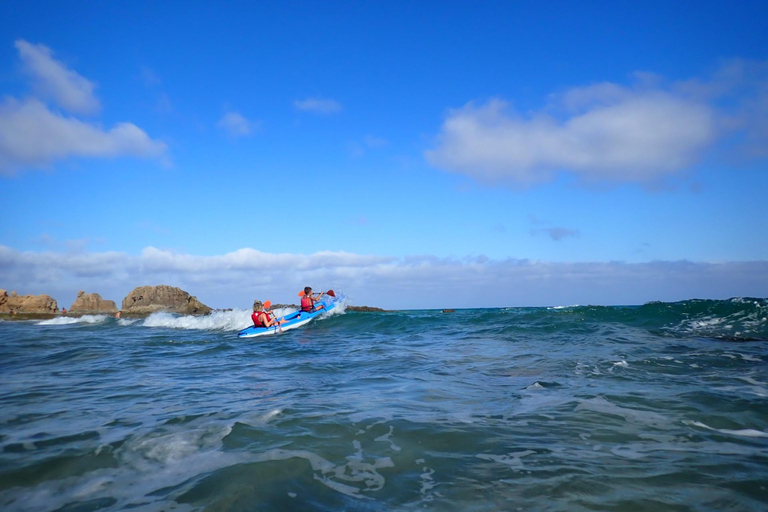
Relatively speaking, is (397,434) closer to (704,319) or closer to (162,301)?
(704,319)

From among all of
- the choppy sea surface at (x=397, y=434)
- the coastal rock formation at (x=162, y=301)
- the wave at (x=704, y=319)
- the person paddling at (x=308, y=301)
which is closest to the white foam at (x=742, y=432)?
the choppy sea surface at (x=397, y=434)

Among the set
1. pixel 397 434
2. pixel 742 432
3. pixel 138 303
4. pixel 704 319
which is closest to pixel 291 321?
pixel 397 434

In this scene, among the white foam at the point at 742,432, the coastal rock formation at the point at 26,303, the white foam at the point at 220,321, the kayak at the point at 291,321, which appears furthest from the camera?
the coastal rock formation at the point at 26,303

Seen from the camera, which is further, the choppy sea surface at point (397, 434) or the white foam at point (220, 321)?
the white foam at point (220, 321)

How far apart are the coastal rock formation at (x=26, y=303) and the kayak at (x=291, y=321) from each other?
135 feet

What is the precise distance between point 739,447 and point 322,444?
4367mm

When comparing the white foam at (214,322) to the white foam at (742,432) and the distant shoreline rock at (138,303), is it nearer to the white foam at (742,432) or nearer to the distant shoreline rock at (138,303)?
the distant shoreline rock at (138,303)

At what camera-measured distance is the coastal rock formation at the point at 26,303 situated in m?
47.1

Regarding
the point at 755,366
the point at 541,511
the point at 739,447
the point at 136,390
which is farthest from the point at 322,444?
the point at 755,366

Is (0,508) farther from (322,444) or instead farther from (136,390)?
(136,390)

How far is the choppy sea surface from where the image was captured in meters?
3.38

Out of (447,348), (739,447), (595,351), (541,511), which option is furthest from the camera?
(447,348)

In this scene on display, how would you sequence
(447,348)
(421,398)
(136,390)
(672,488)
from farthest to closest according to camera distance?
(447,348) < (136,390) < (421,398) < (672,488)

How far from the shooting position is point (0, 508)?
3.23 meters
